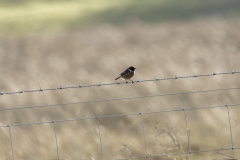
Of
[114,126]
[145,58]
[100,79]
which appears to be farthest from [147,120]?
[145,58]

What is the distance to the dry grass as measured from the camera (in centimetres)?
883

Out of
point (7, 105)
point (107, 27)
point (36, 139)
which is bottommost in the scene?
point (36, 139)

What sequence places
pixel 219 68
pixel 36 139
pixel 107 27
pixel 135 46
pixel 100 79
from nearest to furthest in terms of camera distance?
pixel 36 139, pixel 100 79, pixel 219 68, pixel 135 46, pixel 107 27

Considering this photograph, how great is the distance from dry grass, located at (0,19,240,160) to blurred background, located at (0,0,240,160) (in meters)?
0.02

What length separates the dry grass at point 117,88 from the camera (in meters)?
8.83

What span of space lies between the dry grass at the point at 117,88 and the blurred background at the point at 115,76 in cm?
2

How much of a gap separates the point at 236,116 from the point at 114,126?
194cm

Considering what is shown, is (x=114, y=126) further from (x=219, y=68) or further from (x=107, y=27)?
(x=107, y=27)

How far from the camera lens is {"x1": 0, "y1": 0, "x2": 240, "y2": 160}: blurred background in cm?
883

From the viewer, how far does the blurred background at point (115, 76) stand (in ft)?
29.0

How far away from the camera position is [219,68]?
418 inches

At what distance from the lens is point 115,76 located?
33.6ft

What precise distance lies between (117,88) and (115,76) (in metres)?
0.22

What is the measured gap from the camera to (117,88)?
10.3m
